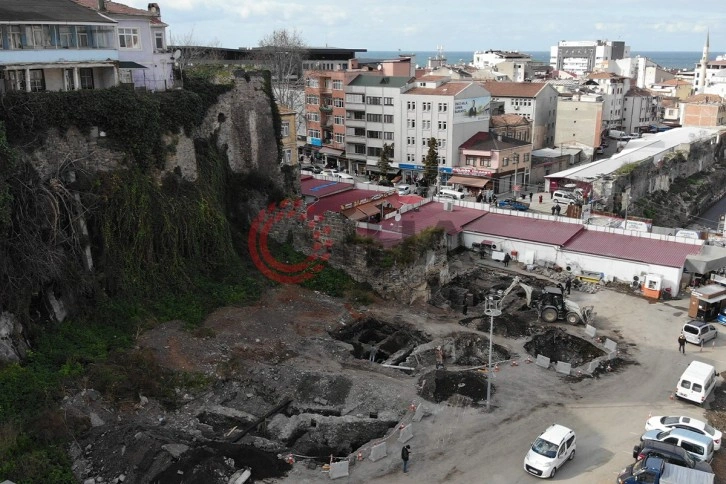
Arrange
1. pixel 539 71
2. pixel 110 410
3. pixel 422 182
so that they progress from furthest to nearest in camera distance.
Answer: pixel 539 71
pixel 422 182
pixel 110 410

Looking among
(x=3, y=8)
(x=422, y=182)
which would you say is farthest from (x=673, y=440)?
(x=422, y=182)

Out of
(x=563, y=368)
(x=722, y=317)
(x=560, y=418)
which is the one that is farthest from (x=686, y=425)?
(x=722, y=317)

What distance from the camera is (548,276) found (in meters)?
35.9

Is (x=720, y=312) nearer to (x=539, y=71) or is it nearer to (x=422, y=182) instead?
(x=422, y=182)

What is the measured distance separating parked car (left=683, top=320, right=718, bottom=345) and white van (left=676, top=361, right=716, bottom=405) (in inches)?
172

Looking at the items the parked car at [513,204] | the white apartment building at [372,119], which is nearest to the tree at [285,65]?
the white apartment building at [372,119]

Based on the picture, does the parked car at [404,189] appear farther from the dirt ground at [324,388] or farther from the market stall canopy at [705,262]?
the market stall canopy at [705,262]

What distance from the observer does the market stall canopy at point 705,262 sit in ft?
110

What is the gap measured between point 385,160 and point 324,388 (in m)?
37.3

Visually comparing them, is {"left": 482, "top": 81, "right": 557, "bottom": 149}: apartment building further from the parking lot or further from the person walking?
the person walking

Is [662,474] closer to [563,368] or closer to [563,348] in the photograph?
[563,368]

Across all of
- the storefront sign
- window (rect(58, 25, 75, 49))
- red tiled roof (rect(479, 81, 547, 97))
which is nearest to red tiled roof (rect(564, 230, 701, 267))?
the storefront sign

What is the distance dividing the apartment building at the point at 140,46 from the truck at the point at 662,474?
28.4 meters

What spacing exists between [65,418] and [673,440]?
19.1 meters
